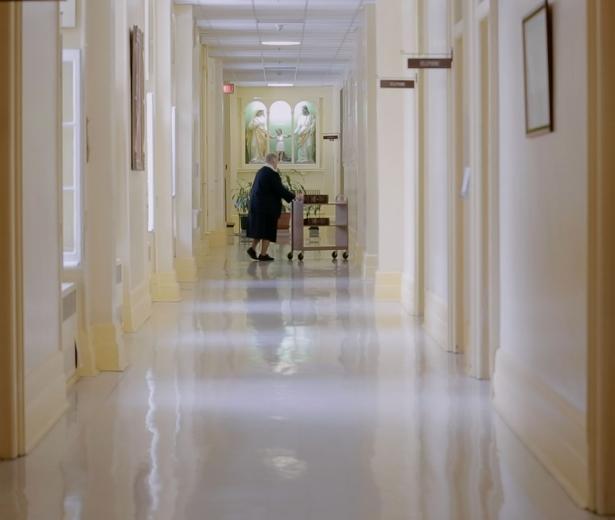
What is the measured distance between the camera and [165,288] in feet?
40.7

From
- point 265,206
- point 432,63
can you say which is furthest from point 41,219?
point 265,206

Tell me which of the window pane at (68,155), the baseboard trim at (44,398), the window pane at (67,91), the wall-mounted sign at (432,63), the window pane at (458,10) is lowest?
the baseboard trim at (44,398)

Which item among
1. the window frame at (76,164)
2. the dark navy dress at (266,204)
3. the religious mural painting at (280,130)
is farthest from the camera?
the religious mural painting at (280,130)

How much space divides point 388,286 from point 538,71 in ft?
24.2

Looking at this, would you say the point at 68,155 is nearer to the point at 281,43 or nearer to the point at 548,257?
the point at 548,257

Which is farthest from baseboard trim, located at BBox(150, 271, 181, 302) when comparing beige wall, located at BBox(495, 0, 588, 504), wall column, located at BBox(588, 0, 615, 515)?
wall column, located at BBox(588, 0, 615, 515)

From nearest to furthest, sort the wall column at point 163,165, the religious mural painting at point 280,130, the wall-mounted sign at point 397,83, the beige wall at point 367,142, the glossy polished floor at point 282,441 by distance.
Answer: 1. the glossy polished floor at point 282,441
2. the wall-mounted sign at point 397,83
3. the wall column at point 163,165
4. the beige wall at point 367,142
5. the religious mural painting at point 280,130

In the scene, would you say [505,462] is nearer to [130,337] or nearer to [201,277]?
[130,337]

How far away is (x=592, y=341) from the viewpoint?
431 centimetres

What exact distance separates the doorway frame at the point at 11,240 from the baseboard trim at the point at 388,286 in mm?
7591

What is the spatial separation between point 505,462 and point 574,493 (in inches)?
23.5

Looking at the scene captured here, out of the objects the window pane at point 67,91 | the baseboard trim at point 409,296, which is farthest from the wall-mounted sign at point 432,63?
the baseboard trim at point 409,296

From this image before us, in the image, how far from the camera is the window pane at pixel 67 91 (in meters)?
7.57

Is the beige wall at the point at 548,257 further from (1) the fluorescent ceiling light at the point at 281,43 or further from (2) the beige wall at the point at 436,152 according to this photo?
(1) the fluorescent ceiling light at the point at 281,43
